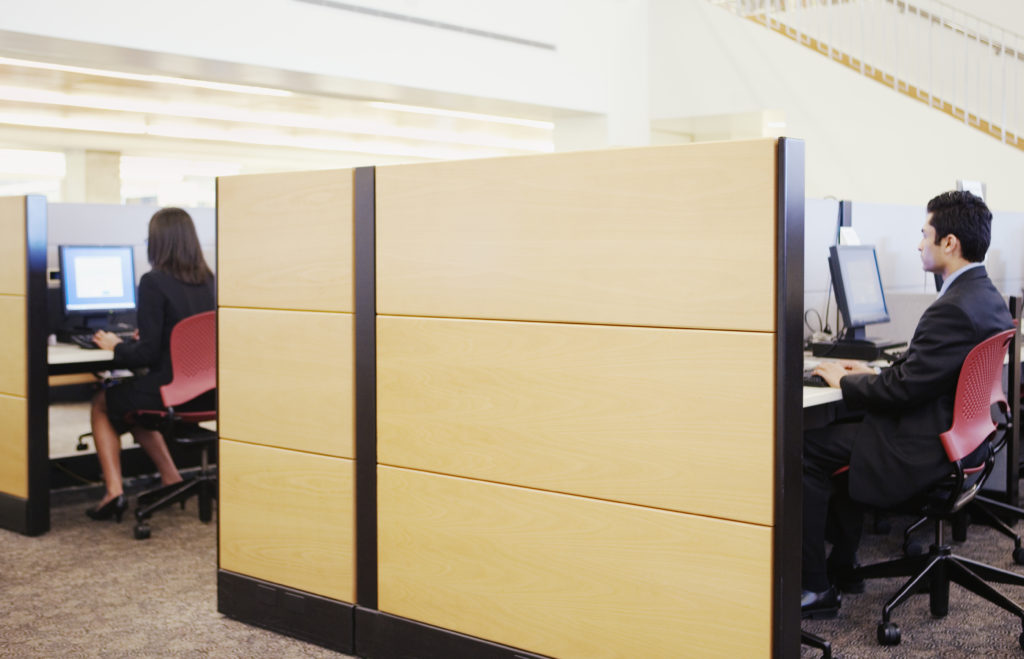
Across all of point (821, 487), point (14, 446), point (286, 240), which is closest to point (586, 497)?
point (821, 487)

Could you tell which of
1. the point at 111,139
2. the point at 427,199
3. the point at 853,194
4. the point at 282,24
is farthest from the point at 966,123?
the point at 111,139

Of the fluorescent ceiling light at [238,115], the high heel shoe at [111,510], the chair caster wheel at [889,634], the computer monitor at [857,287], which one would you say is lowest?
the chair caster wheel at [889,634]

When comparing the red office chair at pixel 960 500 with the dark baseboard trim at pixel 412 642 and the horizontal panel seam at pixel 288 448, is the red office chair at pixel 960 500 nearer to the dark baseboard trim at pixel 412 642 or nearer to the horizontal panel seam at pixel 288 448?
the dark baseboard trim at pixel 412 642

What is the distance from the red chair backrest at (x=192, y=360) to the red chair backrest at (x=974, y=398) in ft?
8.43

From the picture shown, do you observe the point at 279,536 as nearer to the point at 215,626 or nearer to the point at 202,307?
the point at 215,626

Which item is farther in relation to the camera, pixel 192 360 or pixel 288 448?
pixel 192 360

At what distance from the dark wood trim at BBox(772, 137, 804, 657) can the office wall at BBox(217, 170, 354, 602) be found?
1.17 meters

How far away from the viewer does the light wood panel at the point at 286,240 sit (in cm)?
266

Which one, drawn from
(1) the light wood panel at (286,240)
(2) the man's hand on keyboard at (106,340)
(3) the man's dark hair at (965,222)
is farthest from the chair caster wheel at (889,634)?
(2) the man's hand on keyboard at (106,340)

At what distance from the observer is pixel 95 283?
456 centimetres

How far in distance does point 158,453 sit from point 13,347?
73cm

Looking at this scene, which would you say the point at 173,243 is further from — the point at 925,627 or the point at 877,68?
the point at 877,68

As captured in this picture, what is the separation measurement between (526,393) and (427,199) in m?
0.57

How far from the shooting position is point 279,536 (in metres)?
2.81
